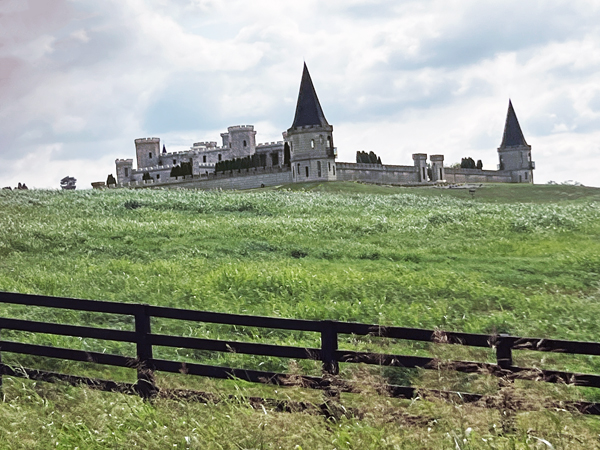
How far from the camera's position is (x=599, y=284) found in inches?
690

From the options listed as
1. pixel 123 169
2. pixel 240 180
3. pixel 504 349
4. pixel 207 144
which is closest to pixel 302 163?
pixel 240 180

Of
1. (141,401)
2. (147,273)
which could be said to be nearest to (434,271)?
(147,273)

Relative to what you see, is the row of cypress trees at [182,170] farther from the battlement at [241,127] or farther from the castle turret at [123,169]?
the battlement at [241,127]

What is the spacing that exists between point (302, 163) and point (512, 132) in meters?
55.0

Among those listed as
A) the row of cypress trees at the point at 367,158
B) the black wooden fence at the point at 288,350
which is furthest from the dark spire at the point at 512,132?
the black wooden fence at the point at 288,350

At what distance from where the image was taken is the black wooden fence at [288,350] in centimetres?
676

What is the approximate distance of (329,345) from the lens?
739 centimetres

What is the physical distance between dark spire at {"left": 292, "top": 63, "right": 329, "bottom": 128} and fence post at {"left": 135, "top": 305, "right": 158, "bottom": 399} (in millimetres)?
72642

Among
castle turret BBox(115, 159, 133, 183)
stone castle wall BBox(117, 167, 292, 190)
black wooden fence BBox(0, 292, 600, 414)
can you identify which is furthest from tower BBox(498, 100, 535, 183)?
black wooden fence BBox(0, 292, 600, 414)

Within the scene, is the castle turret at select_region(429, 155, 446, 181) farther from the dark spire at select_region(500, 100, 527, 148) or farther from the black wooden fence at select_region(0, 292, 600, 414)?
the black wooden fence at select_region(0, 292, 600, 414)

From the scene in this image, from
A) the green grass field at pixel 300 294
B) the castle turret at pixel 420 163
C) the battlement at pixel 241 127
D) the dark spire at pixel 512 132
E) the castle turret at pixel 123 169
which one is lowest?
the green grass field at pixel 300 294

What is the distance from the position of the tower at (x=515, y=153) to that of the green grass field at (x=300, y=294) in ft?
291

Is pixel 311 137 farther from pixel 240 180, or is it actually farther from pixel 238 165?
pixel 238 165

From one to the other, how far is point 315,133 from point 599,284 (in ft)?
210
